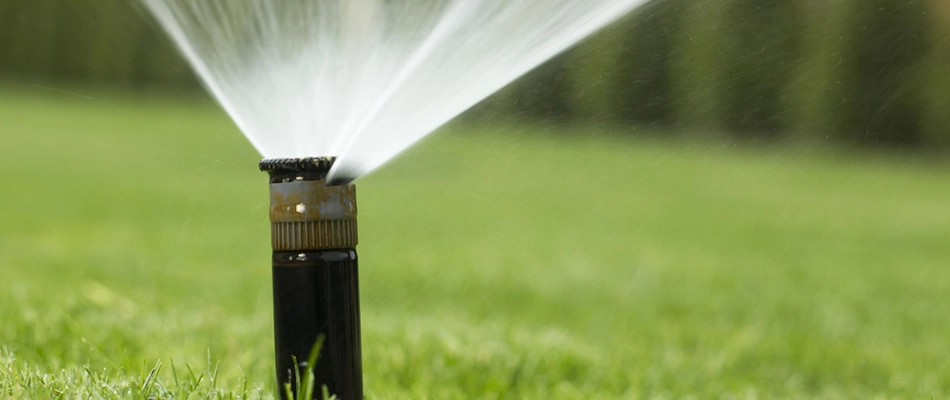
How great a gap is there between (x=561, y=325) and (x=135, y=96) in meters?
17.8

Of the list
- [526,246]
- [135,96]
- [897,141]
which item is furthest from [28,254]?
[897,141]

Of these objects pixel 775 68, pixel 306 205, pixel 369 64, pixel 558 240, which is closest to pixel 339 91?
pixel 369 64

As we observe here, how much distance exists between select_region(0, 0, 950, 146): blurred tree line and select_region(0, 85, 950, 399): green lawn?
5.82 ft

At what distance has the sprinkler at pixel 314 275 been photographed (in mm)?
1350

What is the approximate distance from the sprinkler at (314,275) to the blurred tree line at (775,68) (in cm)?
784

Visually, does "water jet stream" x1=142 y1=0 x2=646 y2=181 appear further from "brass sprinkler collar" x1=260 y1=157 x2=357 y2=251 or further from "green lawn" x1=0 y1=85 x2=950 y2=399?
"green lawn" x1=0 y1=85 x2=950 y2=399

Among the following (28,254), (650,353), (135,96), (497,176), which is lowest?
(650,353)

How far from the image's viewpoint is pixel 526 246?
245 inches

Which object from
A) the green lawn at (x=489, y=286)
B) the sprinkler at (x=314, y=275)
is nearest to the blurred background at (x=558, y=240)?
the green lawn at (x=489, y=286)

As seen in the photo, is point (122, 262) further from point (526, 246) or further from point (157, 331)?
point (526, 246)

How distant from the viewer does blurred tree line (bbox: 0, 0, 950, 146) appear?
11641 mm

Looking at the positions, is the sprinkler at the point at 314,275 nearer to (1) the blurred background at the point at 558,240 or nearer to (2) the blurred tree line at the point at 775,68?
(1) the blurred background at the point at 558,240

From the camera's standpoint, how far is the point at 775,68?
46.6 feet

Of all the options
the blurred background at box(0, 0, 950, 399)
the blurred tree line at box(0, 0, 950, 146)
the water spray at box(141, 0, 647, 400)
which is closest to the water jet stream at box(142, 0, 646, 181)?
the water spray at box(141, 0, 647, 400)
